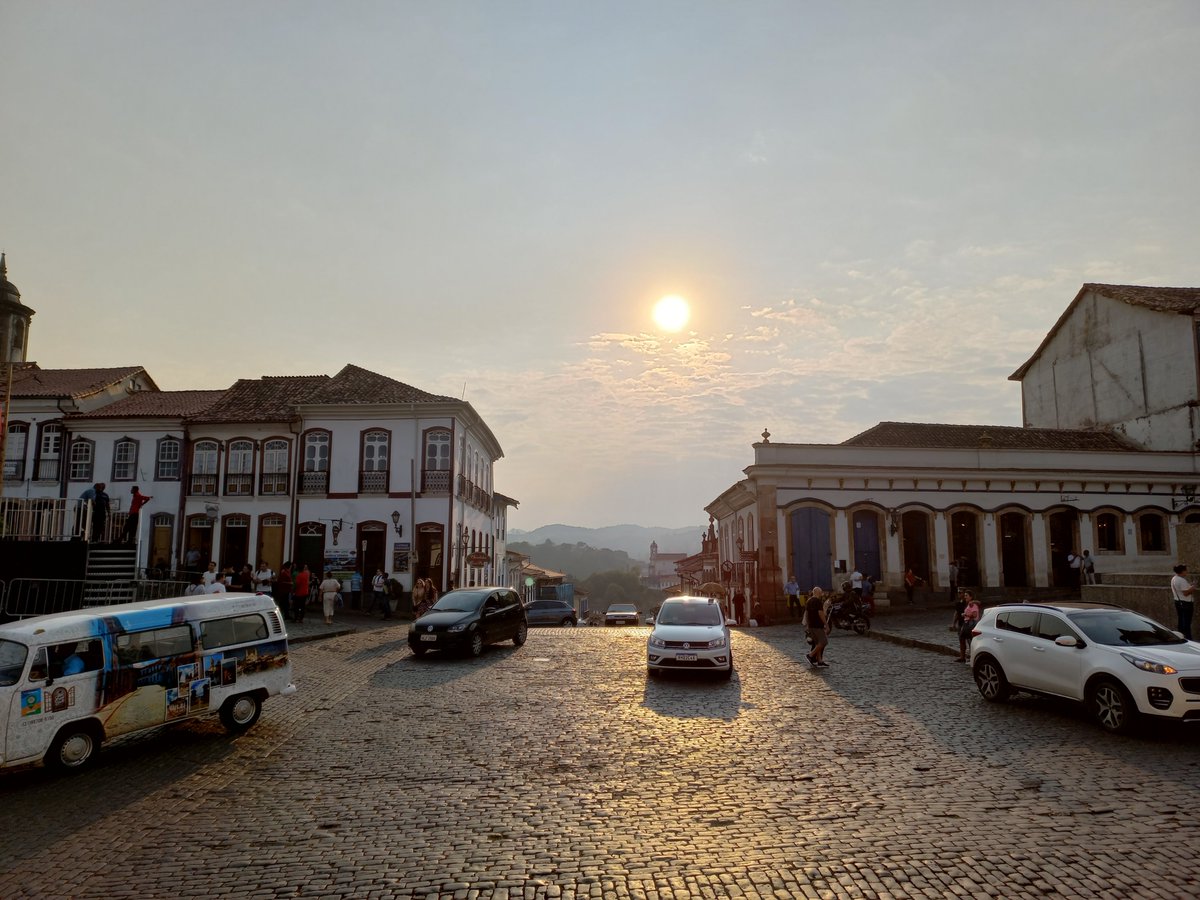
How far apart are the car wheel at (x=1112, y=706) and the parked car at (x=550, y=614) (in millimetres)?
22763

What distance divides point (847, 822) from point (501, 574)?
1726 inches

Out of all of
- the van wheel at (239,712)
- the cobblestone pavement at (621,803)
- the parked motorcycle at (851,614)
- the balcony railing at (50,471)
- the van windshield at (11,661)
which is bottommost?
the cobblestone pavement at (621,803)

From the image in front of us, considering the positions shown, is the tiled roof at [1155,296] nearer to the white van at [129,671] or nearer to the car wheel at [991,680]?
the car wheel at [991,680]

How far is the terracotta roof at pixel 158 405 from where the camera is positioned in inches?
1385

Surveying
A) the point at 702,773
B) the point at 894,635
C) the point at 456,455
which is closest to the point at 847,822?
the point at 702,773

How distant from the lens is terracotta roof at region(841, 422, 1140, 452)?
104 feet

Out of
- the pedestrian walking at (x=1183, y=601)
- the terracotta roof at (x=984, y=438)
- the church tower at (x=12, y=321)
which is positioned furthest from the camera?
the church tower at (x=12, y=321)

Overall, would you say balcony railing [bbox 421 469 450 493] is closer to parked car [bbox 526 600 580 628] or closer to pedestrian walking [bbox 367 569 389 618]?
pedestrian walking [bbox 367 569 389 618]

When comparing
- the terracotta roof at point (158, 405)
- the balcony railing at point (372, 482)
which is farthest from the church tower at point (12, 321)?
the balcony railing at point (372, 482)

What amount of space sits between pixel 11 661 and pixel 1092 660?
44.0ft

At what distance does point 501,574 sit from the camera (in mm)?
49844

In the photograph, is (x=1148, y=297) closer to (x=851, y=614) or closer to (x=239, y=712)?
(x=851, y=614)

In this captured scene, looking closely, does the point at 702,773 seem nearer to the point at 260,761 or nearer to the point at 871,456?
the point at 260,761

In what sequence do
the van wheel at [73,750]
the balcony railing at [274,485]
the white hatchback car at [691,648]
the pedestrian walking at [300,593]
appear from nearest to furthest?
the van wheel at [73,750] → the white hatchback car at [691,648] → the pedestrian walking at [300,593] → the balcony railing at [274,485]
